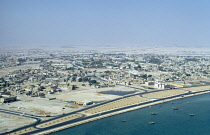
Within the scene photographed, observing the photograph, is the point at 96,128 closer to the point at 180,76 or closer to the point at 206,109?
the point at 206,109

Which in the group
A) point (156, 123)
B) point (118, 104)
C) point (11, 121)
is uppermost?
point (118, 104)

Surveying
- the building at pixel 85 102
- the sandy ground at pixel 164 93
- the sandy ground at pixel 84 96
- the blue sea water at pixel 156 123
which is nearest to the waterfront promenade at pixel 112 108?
the sandy ground at pixel 164 93

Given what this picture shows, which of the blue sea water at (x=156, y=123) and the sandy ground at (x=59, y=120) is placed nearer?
the blue sea water at (x=156, y=123)

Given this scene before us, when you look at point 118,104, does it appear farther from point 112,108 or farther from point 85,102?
point 85,102

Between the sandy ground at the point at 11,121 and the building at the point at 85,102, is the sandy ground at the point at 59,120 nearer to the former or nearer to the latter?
the sandy ground at the point at 11,121

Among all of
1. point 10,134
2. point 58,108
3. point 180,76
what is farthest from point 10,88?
point 180,76

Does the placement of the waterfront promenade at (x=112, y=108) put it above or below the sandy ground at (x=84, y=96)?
below

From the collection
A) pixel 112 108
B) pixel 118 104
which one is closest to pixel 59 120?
pixel 112 108
